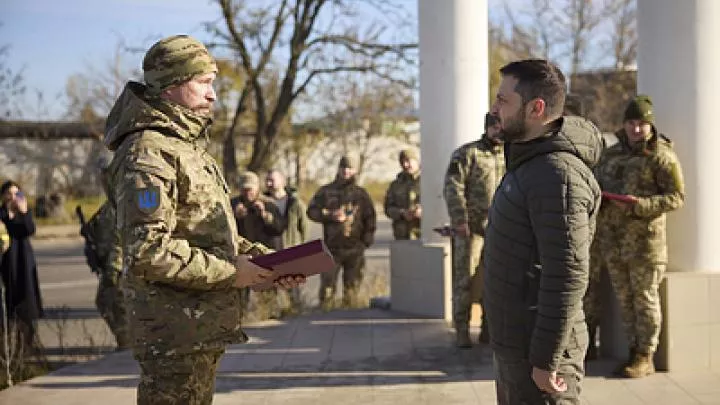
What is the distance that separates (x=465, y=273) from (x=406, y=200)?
3.34 meters

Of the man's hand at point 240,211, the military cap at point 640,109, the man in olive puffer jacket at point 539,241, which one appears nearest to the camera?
the man in olive puffer jacket at point 539,241

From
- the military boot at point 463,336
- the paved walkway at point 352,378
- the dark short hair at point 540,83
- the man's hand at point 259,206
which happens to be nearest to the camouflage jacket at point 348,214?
the man's hand at point 259,206

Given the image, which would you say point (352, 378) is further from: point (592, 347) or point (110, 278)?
point (110, 278)

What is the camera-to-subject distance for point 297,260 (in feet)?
11.8

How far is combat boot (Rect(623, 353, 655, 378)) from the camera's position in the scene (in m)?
6.42

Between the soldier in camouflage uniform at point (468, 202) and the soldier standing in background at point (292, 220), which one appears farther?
the soldier standing in background at point (292, 220)

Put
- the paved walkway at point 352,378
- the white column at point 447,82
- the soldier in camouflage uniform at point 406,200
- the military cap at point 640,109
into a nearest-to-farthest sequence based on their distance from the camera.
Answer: the paved walkway at point 352,378, the military cap at point 640,109, the white column at point 447,82, the soldier in camouflage uniform at point 406,200

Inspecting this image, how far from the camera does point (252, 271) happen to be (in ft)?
11.8

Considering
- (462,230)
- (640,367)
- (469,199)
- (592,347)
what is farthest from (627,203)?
(469,199)

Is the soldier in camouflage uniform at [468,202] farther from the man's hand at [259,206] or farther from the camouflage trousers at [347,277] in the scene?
the man's hand at [259,206]

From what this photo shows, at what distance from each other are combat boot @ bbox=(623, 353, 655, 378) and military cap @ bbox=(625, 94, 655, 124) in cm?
174

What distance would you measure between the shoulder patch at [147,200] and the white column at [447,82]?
19.9ft

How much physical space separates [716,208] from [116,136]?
15.9 feet

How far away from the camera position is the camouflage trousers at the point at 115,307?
848cm
